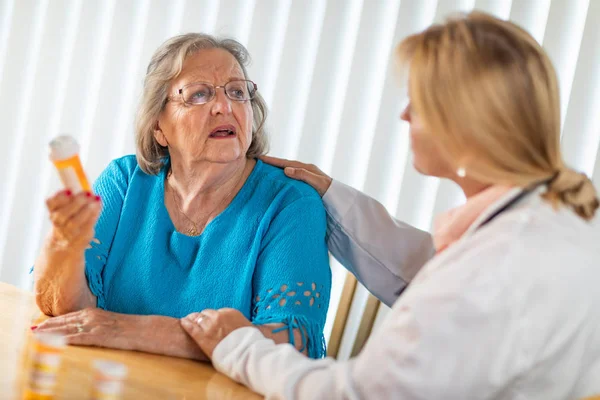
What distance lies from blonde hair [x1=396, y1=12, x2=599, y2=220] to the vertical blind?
1517 millimetres

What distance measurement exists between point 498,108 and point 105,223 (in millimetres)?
1161

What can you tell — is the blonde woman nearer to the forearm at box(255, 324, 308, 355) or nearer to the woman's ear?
the forearm at box(255, 324, 308, 355)

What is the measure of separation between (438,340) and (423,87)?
0.40m

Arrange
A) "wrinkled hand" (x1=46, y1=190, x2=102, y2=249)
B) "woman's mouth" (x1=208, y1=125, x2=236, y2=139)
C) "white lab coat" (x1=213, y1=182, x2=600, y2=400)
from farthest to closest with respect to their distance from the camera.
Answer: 1. "woman's mouth" (x1=208, y1=125, x2=236, y2=139)
2. "wrinkled hand" (x1=46, y1=190, x2=102, y2=249)
3. "white lab coat" (x1=213, y1=182, x2=600, y2=400)

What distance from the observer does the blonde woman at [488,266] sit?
988 mm

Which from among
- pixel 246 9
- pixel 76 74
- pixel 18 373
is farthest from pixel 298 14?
pixel 18 373

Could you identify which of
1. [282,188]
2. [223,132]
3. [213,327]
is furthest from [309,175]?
[213,327]

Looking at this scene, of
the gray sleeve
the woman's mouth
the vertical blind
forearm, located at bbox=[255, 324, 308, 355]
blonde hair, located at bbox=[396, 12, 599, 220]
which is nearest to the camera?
blonde hair, located at bbox=[396, 12, 599, 220]

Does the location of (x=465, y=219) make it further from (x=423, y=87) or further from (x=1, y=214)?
(x=1, y=214)

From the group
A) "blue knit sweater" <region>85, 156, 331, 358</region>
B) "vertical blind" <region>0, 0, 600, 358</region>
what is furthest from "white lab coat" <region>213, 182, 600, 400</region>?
"vertical blind" <region>0, 0, 600, 358</region>

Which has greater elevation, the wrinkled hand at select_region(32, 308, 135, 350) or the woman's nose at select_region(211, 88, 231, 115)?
the woman's nose at select_region(211, 88, 231, 115)

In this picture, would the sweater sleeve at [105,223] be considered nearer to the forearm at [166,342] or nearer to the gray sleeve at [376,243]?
the forearm at [166,342]

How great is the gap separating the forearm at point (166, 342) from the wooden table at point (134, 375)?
0.02 m

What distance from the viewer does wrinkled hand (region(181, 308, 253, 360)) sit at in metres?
1.41
